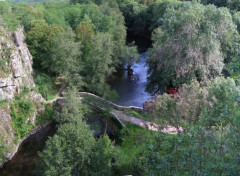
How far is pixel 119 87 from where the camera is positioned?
37.7 meters

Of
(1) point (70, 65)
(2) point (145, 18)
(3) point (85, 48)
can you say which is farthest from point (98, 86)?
(2) point (145, 18)

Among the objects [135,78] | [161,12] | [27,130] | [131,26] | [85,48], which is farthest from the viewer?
[131,26]

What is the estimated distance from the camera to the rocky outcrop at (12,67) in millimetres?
25812

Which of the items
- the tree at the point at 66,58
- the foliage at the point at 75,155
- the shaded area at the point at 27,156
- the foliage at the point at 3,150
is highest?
the tree at the point at 66,58

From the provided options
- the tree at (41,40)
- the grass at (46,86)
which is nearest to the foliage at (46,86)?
the grass at (46,86)

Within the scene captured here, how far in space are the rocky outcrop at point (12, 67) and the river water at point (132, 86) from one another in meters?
12.5

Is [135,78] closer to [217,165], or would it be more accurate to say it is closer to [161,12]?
[161,12]

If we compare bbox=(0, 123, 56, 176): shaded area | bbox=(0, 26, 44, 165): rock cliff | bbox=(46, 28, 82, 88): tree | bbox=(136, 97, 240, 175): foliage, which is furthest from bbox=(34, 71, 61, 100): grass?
bbox=(136, 97, 240, 175): foliage

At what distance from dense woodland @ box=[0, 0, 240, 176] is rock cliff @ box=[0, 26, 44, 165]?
1.90 metres

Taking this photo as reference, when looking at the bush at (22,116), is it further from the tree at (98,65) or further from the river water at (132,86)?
the river water at (132,86)

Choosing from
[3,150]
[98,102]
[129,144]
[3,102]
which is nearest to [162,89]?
[98,102]

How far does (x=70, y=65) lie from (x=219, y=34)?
1815 cm

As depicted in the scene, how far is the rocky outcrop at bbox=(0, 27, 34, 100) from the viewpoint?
25812 millimetres

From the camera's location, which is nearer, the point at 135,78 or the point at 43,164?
the point at 43,164
